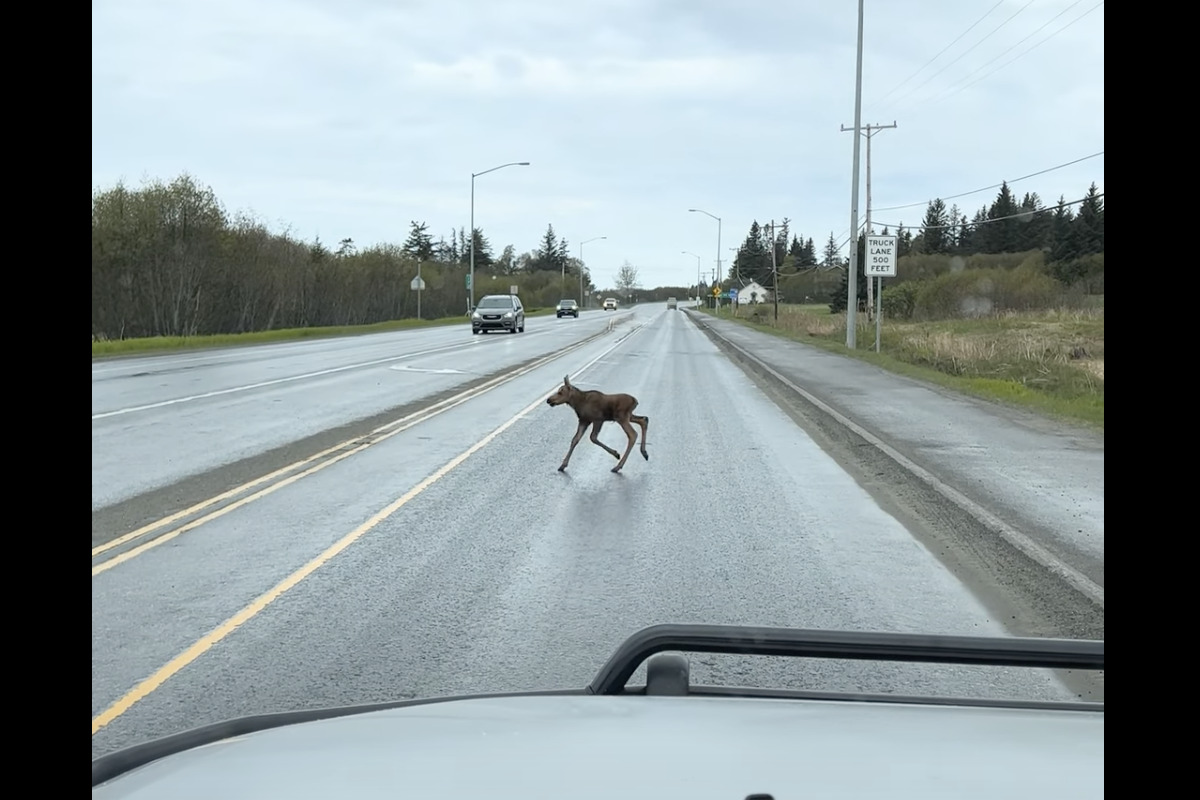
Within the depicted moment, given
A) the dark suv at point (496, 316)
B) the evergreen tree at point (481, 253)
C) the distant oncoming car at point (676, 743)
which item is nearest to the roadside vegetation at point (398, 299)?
the dark suv at point (496, 316)

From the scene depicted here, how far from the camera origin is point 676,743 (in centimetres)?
217

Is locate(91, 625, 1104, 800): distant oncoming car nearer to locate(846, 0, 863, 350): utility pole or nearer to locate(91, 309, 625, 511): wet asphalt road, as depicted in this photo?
locate(91, 309, 625, 511): wet asphalt road

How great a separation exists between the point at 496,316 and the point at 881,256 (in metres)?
23.3

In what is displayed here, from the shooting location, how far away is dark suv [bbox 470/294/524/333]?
49000mm

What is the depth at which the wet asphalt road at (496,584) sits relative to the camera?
493cm

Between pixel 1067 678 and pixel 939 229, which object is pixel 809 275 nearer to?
pixel 939 229

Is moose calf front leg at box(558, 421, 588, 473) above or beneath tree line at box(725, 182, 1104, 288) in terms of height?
beneath

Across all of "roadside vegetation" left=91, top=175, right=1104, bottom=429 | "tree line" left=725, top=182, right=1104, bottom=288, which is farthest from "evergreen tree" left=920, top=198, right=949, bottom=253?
"roadside vegetation" left=91, top=175, right=1104, bottom=429

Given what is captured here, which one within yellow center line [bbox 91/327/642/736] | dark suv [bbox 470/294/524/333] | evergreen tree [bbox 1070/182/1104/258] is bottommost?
yellow center line [bbox 91/327/642/736]

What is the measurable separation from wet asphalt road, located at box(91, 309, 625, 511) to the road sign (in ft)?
32.7

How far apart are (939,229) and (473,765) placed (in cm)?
11226

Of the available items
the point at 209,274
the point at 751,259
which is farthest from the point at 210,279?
the point at 751,259

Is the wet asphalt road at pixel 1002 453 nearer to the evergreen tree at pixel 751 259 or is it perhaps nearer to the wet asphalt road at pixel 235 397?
the wet asphalt road at pixel 235 397
